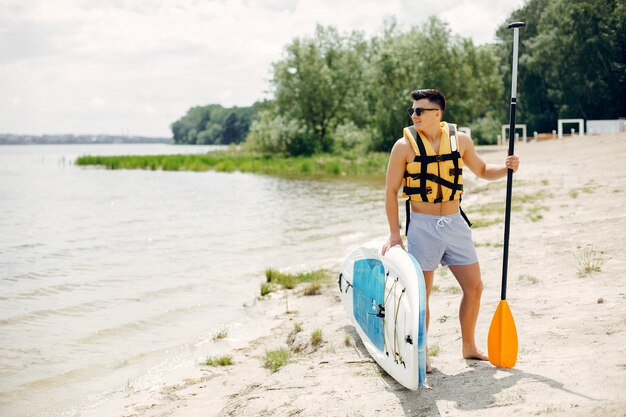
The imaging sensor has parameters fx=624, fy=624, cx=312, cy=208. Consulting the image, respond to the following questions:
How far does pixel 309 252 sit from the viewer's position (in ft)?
42.7

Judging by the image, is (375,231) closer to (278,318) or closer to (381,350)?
(278,318)

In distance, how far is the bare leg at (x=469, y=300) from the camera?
4.57 m

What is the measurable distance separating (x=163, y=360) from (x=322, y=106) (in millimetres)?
46615

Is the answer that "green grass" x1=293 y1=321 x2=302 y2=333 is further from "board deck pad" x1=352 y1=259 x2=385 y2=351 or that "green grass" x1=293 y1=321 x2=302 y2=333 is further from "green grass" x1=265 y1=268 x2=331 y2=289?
"green grass" x1=265 y1=268 x2=331 y2=289

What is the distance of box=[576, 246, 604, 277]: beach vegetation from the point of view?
657 centimetres

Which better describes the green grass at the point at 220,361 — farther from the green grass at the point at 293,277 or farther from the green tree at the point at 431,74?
the green tree at the point at 431,74

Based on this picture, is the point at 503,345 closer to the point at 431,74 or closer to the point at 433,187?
the point at 433,187

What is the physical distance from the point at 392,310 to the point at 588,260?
3.15 metres

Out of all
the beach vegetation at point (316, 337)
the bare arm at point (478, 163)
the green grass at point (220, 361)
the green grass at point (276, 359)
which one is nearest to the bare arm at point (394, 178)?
the bare arm at point (478, 163)

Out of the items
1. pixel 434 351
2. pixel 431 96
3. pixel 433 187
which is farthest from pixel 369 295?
pixel 431 96

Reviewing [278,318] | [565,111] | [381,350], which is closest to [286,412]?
[381,350]

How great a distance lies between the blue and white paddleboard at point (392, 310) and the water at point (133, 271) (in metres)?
2.28

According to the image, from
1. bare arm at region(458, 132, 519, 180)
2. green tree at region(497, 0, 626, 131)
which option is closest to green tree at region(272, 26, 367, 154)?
green tree at region(497, 0, 626, 131)

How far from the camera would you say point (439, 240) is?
4.47 meters
